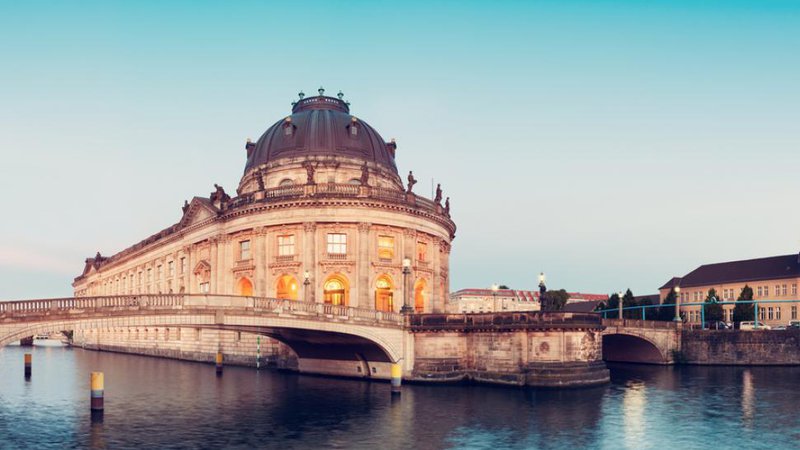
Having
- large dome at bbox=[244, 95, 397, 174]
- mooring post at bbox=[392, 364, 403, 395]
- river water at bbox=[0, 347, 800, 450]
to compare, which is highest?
large dome at bbox=[244, 95, 397, 174]

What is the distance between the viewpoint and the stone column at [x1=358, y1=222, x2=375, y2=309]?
60.2 m

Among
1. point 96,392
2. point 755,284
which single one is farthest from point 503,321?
point 755,284

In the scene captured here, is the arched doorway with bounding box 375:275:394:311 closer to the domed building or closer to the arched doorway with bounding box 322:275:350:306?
the domed building

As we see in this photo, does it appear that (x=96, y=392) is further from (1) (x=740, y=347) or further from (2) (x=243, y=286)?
(1) (x=740, y=347)

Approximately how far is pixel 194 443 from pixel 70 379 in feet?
108

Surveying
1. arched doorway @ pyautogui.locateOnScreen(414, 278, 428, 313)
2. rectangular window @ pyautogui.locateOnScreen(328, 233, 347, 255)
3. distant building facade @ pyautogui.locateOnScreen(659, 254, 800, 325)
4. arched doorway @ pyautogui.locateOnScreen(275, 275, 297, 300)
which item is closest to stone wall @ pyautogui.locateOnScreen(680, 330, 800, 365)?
arched doorway @ pyautogui.locateOnScreen(414, 278, 428, 313)

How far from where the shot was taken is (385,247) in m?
62.7

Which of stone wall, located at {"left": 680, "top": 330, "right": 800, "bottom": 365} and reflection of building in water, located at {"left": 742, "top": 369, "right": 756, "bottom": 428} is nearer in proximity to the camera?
reflection of building in water, located at {"left": 742, "top": 369, "right": 756, "bottom": 428}

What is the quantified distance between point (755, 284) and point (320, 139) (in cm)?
7871

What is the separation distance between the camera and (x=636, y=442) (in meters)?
30.0

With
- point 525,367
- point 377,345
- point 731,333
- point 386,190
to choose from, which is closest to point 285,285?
point 386,190

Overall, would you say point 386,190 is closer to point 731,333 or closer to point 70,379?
point 70,379

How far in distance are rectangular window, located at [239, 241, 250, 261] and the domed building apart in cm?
11

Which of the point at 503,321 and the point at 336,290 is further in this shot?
the point at 336,290
